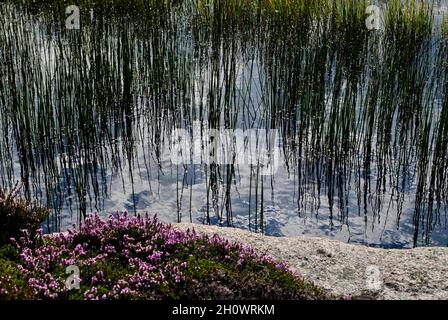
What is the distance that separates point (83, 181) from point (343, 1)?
4.12m

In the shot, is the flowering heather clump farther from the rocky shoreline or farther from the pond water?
the pond water

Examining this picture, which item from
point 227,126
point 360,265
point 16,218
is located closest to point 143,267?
point 16,218

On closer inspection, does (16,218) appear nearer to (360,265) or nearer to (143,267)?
(143,267)

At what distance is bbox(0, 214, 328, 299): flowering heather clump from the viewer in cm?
321

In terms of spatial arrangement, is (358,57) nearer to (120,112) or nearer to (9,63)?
(120,112)

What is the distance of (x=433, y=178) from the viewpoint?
5691mm

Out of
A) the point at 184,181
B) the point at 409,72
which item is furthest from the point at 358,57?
the point at 184,181

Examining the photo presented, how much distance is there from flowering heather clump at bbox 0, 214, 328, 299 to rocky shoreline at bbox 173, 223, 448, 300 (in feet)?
1.34

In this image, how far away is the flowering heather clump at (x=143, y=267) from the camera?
3.21m

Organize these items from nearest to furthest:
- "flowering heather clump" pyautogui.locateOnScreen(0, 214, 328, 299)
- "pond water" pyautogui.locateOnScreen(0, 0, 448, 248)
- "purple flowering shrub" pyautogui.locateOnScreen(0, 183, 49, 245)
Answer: "flowering heather clump" pyautogui.locateOnScreen(0, 214, 328, 299) < "purple flowering shrub" pyautogui.locateOnScreen(0, 183, 49, 245) < "pond water" pyautogui.locateOnScreen(0, 0, 448, 248)

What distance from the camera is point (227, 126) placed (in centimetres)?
666

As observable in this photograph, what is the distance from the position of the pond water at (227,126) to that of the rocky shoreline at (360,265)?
828mm

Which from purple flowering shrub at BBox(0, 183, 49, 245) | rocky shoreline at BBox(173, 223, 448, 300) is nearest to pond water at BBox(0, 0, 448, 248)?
rocky shoreline at BBox(173, 223, 448, 300)

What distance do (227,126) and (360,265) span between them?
2926 millimetres
